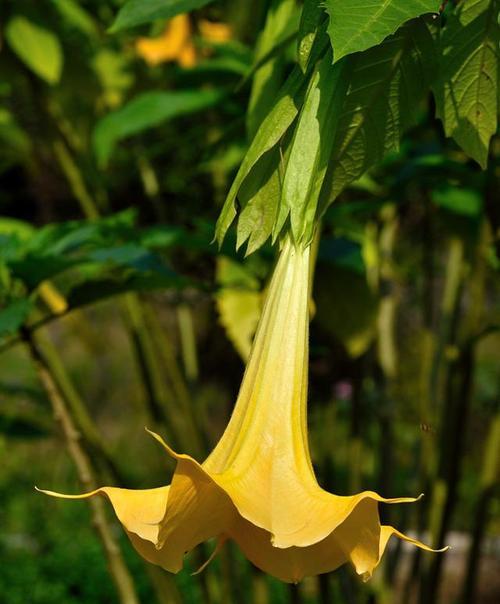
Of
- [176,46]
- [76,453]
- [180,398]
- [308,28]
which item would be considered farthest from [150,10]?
[176,46]

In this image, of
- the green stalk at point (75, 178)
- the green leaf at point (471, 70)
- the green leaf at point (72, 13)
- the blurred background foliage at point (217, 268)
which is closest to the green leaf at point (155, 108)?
the blurred background foliage at point (217, 268)

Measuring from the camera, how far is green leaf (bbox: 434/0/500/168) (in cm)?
57

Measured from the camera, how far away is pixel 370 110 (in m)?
0.56

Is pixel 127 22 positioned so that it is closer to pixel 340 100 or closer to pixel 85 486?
pixel 340 100

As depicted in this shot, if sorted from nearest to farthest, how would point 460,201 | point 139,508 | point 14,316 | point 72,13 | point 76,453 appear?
point 139,508
point 14,316
point 76,453
point 460,201
point 72,13

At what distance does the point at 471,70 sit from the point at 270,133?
0.43 ft

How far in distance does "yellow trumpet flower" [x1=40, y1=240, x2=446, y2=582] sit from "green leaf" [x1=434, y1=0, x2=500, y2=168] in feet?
0.42

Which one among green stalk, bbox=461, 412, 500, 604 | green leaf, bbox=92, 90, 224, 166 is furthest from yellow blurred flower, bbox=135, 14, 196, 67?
green stalk, bbox=461, 412, 500, 604

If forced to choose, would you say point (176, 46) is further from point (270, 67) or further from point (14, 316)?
point (270, 67)

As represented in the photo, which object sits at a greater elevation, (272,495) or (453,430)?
(453,430)

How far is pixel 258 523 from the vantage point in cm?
47

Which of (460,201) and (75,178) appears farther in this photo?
(75,178)

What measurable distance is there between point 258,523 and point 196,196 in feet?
6.28

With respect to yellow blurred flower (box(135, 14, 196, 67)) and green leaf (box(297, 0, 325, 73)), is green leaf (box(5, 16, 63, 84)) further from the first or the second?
green leaf (box(297, 0, 325, 73))
